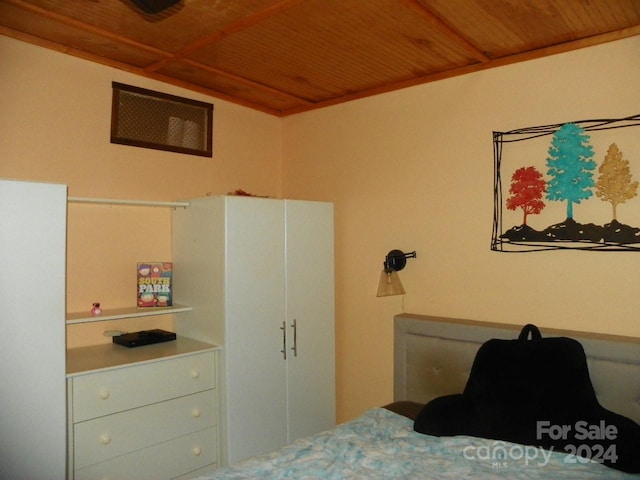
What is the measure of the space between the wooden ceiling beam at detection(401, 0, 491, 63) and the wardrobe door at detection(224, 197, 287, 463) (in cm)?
130

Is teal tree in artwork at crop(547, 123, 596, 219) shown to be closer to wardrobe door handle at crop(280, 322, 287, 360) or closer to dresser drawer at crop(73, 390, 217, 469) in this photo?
wardrobe door handle at crop(280, 322, 287, 360)

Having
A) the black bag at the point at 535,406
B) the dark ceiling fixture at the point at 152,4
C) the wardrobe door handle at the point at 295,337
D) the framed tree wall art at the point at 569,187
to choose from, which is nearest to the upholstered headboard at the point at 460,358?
the black bag at the point at 535,406

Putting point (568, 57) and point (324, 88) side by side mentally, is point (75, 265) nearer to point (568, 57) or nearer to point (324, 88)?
point (324, 88)

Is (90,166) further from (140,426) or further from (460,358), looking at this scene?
(460,358)

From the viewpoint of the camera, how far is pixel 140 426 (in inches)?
97.1

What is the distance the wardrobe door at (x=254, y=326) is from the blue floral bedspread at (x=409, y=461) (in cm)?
73

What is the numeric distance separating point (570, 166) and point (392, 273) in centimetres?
113

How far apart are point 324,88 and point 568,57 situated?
4.79 ft

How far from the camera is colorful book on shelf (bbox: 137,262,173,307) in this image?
2.92 m

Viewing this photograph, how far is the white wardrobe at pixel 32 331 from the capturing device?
2.05m

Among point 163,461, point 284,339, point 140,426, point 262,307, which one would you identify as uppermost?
point 262,307

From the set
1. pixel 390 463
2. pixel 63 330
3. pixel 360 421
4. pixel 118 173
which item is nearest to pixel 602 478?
pixel 390 463

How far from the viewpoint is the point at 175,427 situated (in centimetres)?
261

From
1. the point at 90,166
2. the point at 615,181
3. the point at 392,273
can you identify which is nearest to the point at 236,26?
the point at 90,166
